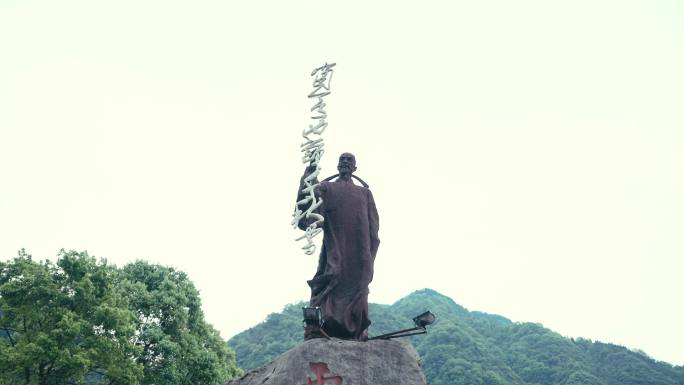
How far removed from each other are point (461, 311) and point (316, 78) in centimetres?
6498

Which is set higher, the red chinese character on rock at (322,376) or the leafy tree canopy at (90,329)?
the leafy tree canopy at (90,329)

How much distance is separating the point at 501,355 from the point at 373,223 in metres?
42.0

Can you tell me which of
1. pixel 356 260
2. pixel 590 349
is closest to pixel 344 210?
pixel 356 260

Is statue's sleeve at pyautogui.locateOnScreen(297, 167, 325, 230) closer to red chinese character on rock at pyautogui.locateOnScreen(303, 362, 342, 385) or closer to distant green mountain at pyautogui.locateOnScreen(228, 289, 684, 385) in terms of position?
red chinese character on rock at pyautogui.locateOnScreen(303, 362, 342, 385)

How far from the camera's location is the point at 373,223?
11945 mm

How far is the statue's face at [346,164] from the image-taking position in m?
12.0

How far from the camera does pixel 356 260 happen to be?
1145cm

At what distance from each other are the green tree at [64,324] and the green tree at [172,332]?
1.42m

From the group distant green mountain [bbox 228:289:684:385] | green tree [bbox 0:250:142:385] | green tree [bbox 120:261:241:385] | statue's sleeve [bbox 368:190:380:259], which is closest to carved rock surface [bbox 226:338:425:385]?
statue's sleeve [bbox 368:190:380:259]

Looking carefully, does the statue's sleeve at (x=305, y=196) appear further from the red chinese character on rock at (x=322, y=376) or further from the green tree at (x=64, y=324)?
the green tree at (x=64, y=324)

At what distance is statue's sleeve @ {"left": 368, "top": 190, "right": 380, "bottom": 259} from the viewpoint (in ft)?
38.8

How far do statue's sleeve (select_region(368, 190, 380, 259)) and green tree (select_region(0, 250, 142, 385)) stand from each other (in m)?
11.1

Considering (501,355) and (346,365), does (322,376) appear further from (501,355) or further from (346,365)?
(501,355)

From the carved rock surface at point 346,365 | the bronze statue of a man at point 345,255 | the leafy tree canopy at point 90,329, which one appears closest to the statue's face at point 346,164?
the bronze statue of a man at point 345,255
